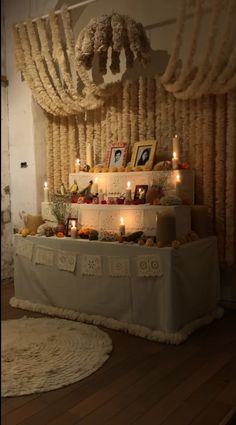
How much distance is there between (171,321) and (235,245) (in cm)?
102

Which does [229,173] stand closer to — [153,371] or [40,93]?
[153,371]

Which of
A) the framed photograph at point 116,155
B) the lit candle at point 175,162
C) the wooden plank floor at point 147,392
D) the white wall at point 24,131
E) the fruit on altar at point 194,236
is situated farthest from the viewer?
the white wall at point 24,131

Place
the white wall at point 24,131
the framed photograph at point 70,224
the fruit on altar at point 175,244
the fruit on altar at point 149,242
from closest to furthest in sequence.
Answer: the fruit on altar at point 175,244, the fruit on altar at point 149,242, the framed photograph at point 70,224, the white wall at point 24,131

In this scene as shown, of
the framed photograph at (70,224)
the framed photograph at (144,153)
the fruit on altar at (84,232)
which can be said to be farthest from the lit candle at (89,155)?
the fruit on altar at (84,232)

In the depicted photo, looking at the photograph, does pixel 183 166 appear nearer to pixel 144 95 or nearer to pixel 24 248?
pixel 144 95

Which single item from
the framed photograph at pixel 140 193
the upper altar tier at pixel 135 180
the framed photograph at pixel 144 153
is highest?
the framed photograph at pixel 144 153

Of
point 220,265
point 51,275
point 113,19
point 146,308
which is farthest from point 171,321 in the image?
point 113,19

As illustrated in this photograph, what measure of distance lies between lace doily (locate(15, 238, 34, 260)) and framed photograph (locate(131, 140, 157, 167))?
122 centimetres

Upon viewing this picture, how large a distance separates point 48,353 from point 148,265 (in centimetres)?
94

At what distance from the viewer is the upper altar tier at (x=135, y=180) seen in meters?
3.76

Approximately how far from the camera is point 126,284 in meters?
3.38

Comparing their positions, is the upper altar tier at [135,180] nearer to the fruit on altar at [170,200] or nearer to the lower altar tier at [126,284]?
the fruit on altar at [170,200]

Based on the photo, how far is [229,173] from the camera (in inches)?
145

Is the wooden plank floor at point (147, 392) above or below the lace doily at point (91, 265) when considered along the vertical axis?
below
